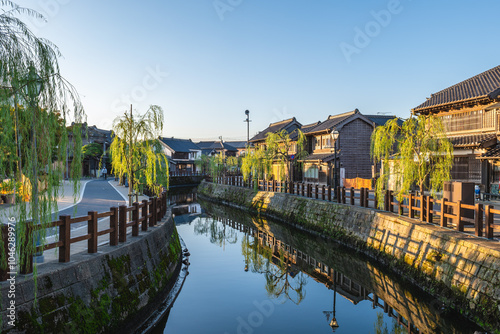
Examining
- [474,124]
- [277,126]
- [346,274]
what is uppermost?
[277,126]

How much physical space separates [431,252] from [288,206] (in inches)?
488

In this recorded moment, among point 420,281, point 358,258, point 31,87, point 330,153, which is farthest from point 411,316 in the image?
point 330,153

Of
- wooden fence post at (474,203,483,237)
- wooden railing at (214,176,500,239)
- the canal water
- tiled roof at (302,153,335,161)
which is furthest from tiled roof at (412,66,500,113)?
the canal water

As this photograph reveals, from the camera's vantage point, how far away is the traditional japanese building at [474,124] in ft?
60.7

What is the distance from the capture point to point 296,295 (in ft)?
36.2

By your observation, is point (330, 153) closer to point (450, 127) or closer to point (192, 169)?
point (450, 127)

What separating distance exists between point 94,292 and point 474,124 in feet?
71.7

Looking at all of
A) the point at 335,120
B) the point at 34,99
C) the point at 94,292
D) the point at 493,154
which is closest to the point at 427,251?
the point at 94,292

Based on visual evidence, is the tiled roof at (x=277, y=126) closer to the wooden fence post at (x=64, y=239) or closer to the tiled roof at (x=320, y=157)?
the tiled roof at (x=320, y=157)

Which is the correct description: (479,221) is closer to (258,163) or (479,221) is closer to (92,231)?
(92,231)

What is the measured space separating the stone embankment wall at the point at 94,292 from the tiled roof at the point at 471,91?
1865cm

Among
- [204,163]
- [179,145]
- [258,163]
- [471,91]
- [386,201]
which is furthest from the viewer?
[179,145]

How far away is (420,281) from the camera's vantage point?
9969mm

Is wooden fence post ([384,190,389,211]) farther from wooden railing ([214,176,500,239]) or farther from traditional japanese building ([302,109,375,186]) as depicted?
traditional japanese building ([302,109,375,186])
